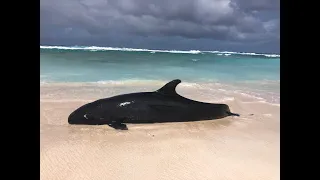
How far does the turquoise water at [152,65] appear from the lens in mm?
10852

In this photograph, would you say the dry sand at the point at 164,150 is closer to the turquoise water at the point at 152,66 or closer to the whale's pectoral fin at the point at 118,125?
the whale's pectoral fin at the point at 118,125

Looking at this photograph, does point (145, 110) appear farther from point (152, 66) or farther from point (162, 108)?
point (152, 66)

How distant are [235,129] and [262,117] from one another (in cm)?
82

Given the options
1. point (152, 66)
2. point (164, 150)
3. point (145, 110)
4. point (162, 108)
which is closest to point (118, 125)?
point (145, 110)

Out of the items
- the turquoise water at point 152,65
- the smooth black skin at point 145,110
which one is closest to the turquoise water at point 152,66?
the turquoise water at point 152,65

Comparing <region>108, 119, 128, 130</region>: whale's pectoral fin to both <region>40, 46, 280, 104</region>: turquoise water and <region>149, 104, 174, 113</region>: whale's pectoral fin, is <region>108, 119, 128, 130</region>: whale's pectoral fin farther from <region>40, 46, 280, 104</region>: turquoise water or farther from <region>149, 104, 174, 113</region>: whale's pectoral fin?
<region>40, 46, 280, 104</region>: turquoise water

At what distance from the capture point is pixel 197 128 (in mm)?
4051

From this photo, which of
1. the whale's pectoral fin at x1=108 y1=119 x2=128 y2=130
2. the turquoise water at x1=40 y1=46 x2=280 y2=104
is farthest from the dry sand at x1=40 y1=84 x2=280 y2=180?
the turquoise water at x1=40 y1=46 x2=280 y2=104

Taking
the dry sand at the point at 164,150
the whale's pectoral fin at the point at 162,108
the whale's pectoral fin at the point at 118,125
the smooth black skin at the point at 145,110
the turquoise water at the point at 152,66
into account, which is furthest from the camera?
the turquoise water at the point at 152,66

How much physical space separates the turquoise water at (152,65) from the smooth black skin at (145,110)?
5.36m

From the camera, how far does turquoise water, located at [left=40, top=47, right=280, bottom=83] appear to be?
10852mm

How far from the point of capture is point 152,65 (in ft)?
44.1
